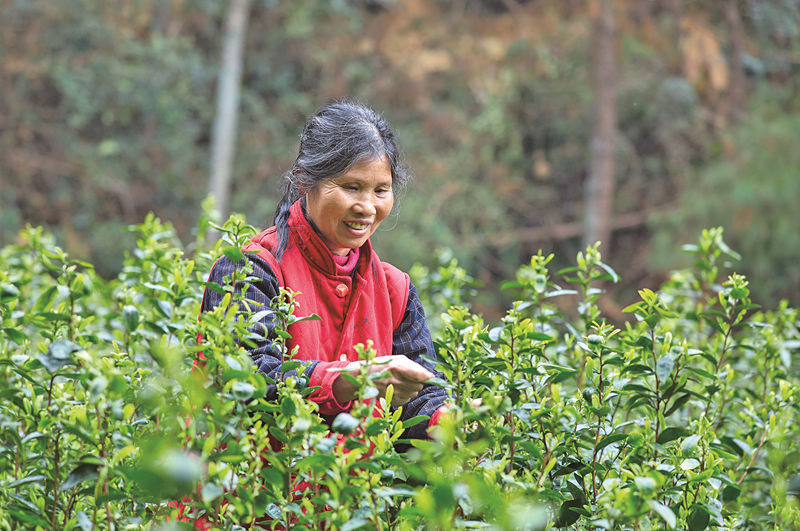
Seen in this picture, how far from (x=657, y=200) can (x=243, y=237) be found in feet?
37.5

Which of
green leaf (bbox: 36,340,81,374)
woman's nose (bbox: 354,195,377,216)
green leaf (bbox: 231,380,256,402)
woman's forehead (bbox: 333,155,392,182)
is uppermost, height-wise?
woman's forehead (bbox: 333,155,392,182)

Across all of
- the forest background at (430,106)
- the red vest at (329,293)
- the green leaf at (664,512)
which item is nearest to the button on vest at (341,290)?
the red vest at (329,293)

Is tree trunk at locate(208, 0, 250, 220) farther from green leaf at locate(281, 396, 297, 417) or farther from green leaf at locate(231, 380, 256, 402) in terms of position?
green leaf at locate(231, 380, 256, 402)

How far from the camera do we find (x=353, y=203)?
195 cm

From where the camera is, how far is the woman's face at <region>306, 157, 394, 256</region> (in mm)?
1953

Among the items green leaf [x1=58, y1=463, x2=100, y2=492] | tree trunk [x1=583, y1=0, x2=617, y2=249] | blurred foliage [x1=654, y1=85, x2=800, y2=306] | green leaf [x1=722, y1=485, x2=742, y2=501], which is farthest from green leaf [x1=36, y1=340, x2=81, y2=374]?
tree trunk [x1=583, y1=0, x2=617, y2=249]

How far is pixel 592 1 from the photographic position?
1043 cm

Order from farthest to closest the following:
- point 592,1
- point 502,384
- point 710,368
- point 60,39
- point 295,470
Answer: point 60,39 < point 592,1 < point 710,368 < point 502,384 < point 295,470

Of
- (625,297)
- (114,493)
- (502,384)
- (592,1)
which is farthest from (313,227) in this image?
(625,297)

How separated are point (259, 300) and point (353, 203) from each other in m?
0.34

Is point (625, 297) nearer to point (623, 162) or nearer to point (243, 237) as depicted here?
point (623, 162)

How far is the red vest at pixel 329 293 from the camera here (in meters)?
1.91

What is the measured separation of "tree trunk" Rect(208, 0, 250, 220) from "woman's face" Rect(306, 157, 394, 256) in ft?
31.3

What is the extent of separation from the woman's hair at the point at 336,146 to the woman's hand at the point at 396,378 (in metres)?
0.43
